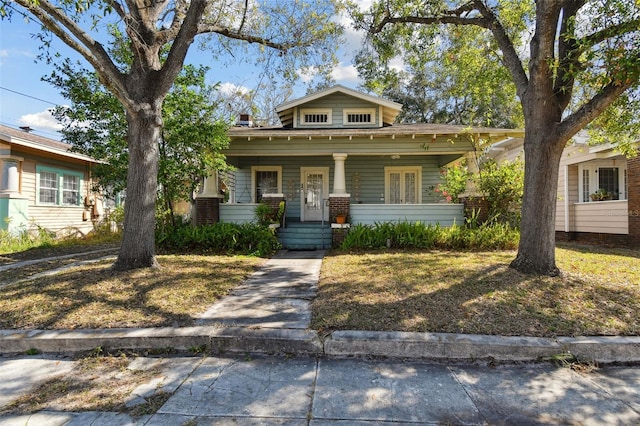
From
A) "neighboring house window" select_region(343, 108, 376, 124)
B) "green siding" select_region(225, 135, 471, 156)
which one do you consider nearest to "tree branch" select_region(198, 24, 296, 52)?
"green siding" select_region(225, 135, 471, 156)

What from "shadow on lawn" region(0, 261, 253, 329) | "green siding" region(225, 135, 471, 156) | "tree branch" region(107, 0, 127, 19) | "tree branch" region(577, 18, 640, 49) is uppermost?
"tree branch" region(107, 0, 127, 19)

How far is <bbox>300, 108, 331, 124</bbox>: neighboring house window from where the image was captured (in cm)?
1330

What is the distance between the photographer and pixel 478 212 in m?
9.89

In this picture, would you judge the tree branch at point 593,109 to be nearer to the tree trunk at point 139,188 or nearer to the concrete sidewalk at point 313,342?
the concrete sidewalk at point 313,342

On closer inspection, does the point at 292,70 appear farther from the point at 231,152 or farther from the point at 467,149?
the point at 467,149

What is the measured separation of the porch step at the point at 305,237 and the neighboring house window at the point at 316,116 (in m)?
4.61

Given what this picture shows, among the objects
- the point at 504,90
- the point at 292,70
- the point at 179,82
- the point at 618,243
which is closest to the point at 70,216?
the point at 179,82

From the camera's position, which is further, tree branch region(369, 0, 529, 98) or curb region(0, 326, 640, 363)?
tree branch region(369, 0, 529, 98)

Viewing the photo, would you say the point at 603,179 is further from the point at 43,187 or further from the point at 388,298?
the point at 43,187

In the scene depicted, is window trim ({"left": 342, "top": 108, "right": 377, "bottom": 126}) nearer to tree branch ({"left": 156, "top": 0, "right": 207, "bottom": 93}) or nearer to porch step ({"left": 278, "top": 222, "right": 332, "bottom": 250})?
porch step ({"left": 278, "top": 222, "right": 332, "bottom": 250})

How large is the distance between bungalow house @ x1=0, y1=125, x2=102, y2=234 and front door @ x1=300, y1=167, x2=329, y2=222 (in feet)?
26.6

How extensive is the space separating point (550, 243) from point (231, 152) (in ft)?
28.8

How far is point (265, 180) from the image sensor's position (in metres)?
13.8

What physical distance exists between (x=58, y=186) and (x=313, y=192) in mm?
9819
